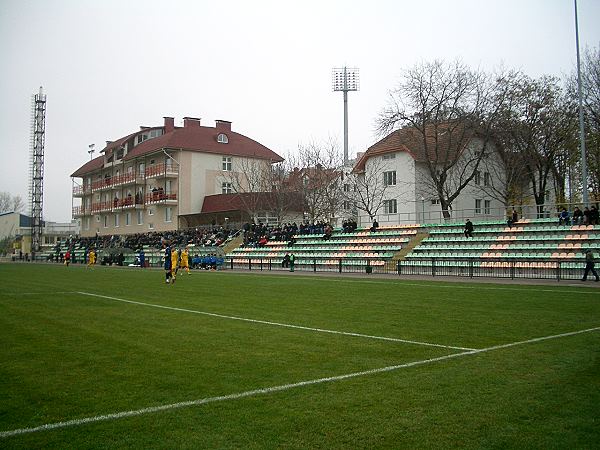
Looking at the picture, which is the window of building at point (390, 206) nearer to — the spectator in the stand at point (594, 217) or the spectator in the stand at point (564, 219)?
the spectator in the stand at point (564, 219)

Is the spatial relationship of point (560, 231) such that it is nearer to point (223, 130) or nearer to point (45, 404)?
point (45, 404)

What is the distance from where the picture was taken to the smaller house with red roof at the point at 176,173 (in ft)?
227

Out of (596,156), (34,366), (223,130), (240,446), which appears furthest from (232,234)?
(240,446)

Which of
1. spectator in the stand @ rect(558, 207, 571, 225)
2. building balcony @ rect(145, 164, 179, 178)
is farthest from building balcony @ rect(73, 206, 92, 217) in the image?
spectator in the stand @ rect(558, 207, 571, 225)

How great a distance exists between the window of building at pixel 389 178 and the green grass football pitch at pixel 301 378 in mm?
42315

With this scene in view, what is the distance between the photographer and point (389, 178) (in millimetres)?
57781

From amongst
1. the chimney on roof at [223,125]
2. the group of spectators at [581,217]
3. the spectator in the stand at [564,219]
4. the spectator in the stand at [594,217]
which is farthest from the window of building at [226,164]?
the spectator in the stand at [594,217]

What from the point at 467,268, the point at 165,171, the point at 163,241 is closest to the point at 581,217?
the point at 467,268

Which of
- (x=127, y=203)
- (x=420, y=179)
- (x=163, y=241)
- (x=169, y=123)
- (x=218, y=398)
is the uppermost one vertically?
(x=169, y=123)

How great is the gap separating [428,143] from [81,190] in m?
60.3

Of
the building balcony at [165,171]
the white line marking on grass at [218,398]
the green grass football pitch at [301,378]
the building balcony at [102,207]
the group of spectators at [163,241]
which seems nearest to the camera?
the green grass football pitch at [301,378]

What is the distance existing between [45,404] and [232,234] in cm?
5099

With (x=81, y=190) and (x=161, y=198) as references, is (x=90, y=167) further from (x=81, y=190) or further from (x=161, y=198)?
(x=161, y=198)

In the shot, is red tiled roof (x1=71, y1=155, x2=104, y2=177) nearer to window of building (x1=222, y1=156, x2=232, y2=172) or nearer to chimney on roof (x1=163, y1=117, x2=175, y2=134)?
chimney on roof (x1=163, y1=117, x2=175, y2=134)
